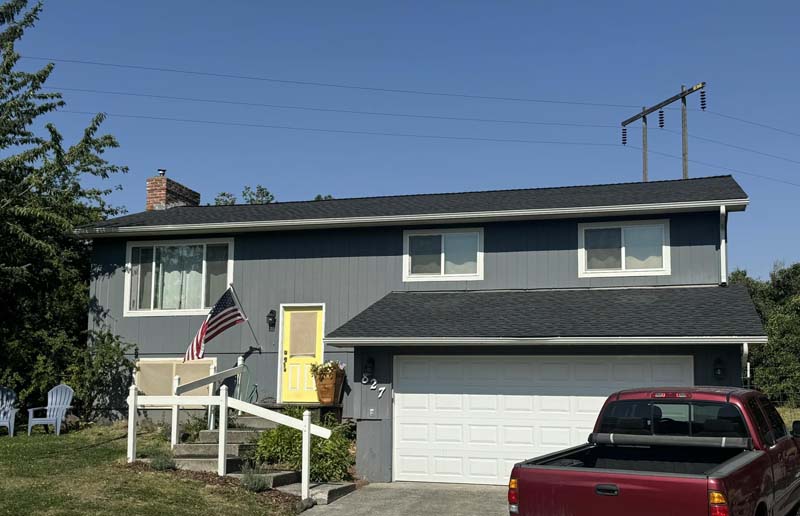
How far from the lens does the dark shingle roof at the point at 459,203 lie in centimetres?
1594

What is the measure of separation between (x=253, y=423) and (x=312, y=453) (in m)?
2.47

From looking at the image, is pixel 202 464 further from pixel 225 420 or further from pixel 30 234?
pixel 30 234

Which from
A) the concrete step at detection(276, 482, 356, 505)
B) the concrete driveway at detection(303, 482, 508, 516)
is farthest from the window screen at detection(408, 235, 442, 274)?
the concrete step at detection(276, 482, 356, 505)

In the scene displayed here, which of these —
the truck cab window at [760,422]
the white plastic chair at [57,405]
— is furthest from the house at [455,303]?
the truck cab window at [760,422]

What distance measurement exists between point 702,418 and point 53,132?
14.7 metres

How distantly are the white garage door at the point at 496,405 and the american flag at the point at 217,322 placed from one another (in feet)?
14.0

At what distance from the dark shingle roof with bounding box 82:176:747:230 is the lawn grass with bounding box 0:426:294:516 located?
18.9ft

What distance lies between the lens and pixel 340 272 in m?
17.1

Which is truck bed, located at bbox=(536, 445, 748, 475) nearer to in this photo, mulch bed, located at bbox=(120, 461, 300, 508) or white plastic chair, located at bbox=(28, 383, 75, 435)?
mulch bed, located at bbox=(120, 461, 300, 508)

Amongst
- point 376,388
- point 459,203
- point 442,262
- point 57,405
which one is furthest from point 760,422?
point 57,405

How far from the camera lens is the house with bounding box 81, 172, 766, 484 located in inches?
526

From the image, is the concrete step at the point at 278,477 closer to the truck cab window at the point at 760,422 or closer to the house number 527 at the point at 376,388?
the house number 527 at the point at 376,388

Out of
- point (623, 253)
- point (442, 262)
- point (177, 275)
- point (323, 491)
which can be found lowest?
point (323, 491)

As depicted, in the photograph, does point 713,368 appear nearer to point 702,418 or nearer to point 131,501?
point 702,418
